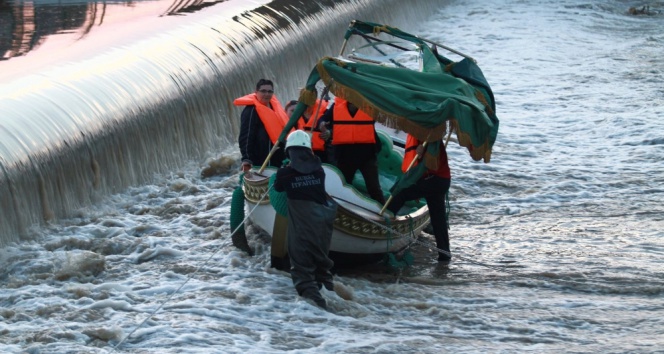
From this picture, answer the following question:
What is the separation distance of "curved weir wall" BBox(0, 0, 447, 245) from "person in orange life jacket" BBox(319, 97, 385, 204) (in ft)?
11.0

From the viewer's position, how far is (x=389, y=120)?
10234 millimetres

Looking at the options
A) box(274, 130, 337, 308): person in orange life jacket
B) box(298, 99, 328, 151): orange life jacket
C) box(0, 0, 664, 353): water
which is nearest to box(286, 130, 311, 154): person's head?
box(274, 130, 337, 308): person in orange life jacket

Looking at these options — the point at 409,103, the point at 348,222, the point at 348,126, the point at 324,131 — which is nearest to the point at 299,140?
the point at 348,222

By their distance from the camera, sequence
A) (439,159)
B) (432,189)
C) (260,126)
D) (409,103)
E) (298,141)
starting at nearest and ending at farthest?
(298,141) < (409,103) < (439,159) < (432,189) < (260,126)

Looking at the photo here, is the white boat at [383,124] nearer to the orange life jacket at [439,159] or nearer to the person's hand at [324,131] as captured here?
the orange life jacket at [439,159]

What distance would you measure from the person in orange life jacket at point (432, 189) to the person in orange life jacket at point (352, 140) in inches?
17.0

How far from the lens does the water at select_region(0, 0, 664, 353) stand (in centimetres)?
905

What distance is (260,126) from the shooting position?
11523 mm

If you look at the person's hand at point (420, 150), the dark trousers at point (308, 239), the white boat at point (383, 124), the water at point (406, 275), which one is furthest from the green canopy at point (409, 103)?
the water at point (406, 275)

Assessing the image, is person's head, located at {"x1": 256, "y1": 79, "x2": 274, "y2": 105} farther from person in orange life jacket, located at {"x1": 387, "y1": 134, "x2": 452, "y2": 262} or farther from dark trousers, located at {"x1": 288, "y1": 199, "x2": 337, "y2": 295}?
dark trousers, located at {"x1": 288, "y1": 199, "x2": 337, "y2": 295}

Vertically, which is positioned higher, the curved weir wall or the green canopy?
the green canopy

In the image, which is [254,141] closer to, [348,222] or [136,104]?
[348,222]

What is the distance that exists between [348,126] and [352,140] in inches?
5.7

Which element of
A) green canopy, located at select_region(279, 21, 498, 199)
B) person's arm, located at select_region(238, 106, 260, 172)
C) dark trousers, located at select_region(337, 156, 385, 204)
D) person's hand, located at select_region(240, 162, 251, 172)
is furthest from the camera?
person's arm, located at select_region(238, 106, 260, 172)
